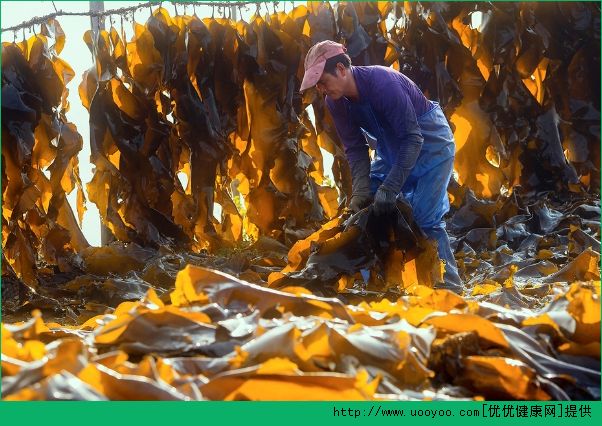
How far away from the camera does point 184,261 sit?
4.35 metres

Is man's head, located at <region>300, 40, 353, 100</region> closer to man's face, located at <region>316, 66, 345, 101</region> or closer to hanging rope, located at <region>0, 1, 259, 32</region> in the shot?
man's face, located at <region>316, 66, 345, 101</region>

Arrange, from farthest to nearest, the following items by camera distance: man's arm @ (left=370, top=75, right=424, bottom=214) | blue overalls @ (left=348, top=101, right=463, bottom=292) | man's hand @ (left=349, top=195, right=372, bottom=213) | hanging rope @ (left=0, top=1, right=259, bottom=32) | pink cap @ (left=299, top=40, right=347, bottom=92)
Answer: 1. hanging rope @ (left=0, top=1, right=259, bottom=32)
2. blue overalls @ (left=348, top=101, right=463, bottom=292)
3. man's hand @ (left=349, top=195, right=372, bottom=213)
4. man's arm @ (left=370, top=75, right=424, bottom=214)
5. pink cap @ (left=299, top=40, right=347, bottom=92)

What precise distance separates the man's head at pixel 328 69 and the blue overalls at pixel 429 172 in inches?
10.6

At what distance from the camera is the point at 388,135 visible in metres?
3.48

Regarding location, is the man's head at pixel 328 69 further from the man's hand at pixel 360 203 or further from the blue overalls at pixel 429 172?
the man's hand at pixel 360 203

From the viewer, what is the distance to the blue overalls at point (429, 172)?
3545mm

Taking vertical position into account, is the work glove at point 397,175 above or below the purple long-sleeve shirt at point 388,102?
below

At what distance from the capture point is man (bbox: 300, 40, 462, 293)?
3.20 m

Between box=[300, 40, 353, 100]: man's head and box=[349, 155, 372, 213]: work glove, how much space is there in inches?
16.6

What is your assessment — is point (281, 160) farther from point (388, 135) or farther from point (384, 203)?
point (384, 203)

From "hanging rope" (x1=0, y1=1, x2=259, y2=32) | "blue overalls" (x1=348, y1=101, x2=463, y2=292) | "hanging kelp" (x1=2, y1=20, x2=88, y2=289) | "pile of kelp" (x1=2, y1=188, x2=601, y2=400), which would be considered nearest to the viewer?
"pile of kelp" (x1=2, y1=188, x2=601, y2=400)

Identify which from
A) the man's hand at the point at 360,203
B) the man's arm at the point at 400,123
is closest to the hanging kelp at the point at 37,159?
the man's hand at the point at 360,203

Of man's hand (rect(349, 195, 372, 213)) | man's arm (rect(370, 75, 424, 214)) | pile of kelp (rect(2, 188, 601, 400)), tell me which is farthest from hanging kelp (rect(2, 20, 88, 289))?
pile of kelp (rect(2, 188, 601, 400))

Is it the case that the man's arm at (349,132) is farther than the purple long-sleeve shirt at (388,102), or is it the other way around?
the man's arm at (349,132)
